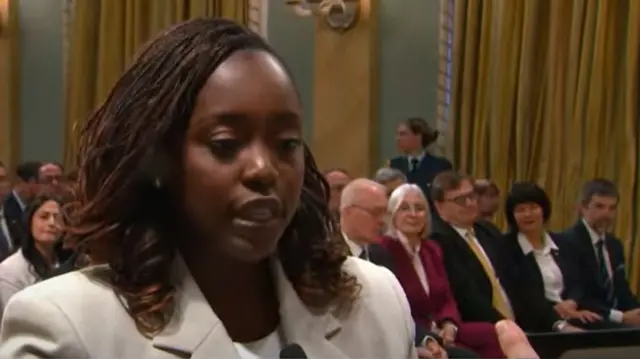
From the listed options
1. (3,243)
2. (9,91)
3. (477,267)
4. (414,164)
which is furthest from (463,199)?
(9,91)

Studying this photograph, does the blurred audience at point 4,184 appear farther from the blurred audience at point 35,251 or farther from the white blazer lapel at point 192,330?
the white blazer lapel at point 192,330

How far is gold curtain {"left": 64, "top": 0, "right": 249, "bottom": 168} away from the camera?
8.55m

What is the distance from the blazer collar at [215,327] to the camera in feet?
3.84

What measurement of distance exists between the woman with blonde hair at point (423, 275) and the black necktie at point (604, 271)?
54.6 inches

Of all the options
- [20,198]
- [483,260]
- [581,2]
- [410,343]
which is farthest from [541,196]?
[410,343]

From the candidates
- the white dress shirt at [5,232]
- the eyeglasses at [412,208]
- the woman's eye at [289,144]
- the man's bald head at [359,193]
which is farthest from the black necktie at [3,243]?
the woman's eye at [289,144]

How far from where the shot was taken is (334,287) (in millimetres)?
1317

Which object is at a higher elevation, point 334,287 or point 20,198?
point 334,287

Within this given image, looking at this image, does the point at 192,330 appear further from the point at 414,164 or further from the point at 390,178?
the point at 414,164

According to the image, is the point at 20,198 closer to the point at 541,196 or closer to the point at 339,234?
the point at 541,196

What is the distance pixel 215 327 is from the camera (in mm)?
1188

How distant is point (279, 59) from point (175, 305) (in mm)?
297

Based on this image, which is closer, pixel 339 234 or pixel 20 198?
pixel 339 234

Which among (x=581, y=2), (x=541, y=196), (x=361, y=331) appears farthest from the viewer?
(x=581, y=2)
